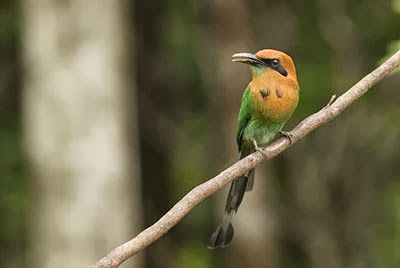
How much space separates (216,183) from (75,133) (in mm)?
4216

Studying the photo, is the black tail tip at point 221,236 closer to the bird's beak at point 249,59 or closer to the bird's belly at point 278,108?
the bird's belly at point 278,108

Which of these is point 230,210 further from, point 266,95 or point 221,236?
point 266,95

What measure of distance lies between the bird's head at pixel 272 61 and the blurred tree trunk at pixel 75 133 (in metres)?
3.39

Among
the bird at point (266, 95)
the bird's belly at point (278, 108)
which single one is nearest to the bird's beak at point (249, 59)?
the bird at point (266, 95)

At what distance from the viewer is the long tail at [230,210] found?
3.20 m

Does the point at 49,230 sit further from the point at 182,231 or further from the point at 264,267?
the point at 182,231

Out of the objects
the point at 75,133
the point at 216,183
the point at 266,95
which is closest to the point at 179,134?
the point at 75,133

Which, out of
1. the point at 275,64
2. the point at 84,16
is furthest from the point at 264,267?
the point at 275,64

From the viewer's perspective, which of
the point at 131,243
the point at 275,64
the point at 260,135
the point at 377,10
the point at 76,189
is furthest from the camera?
the point at 377,10

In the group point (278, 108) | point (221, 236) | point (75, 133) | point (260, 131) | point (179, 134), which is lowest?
point (179, 134)

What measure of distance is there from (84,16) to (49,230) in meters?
1.62

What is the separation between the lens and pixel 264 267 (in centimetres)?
738

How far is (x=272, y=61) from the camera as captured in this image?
3.21 meters

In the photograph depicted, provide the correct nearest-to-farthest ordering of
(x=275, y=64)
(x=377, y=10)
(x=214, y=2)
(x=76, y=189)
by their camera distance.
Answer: (x=275, y=64) < (x=76, y=189) < (x=214, y=2) < (x=377, y=10)
